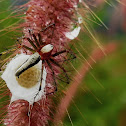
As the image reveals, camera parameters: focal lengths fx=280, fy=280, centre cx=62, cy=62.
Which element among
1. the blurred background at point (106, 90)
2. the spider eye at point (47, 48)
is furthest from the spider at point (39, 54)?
the blurred background at point (106, 90)

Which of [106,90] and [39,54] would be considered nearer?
[39,54]

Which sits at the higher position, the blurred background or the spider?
the spider

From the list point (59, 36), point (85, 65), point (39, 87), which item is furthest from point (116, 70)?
point (39, 87)

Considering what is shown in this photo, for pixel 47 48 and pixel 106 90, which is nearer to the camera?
pixel 47 48

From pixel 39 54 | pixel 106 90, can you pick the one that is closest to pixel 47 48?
pixel 39 54

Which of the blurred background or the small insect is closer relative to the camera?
the small insect

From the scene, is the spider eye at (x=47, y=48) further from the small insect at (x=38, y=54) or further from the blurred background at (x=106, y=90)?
the blurred background at (x=106, y=90)

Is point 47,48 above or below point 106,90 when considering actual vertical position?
above

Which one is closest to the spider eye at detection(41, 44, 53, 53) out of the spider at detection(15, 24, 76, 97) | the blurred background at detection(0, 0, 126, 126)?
the spider at detection(15, 24, 76, 97)

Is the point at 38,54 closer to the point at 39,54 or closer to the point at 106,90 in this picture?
the point at 39,54

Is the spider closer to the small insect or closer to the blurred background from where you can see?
the small insect

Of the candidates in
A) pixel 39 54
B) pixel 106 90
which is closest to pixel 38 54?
pixel 39 54

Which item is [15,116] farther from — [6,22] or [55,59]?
[6,22]
